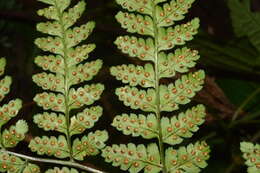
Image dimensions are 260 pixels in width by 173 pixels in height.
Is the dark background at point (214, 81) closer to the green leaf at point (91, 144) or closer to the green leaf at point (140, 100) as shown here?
the green leaf at point (91, 144)

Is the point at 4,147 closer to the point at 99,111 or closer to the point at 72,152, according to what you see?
the point at 72,152

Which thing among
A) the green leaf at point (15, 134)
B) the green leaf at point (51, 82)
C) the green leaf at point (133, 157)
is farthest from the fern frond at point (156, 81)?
the green leaf at point (15, 134)

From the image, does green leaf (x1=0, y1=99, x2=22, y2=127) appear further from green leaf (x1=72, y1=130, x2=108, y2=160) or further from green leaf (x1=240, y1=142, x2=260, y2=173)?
green leaf (x1=240, y1=142, x2=260, y2=173)

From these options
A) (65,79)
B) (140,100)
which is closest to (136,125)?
(140,100)

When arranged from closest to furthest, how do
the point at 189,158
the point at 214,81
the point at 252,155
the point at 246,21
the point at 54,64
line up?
the point at 252,155, the point at 189,158, the point at 54,64, the point at 246,21, the point at 214,81

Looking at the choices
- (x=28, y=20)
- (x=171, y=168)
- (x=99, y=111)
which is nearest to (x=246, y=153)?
(x=171, y=168)

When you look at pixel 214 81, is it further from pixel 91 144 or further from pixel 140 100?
pixel 91 144

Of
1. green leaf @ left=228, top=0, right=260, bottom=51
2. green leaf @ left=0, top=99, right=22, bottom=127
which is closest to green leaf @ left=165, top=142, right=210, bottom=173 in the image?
green leaf @ left=0, top=99, right=22, bottom=127
